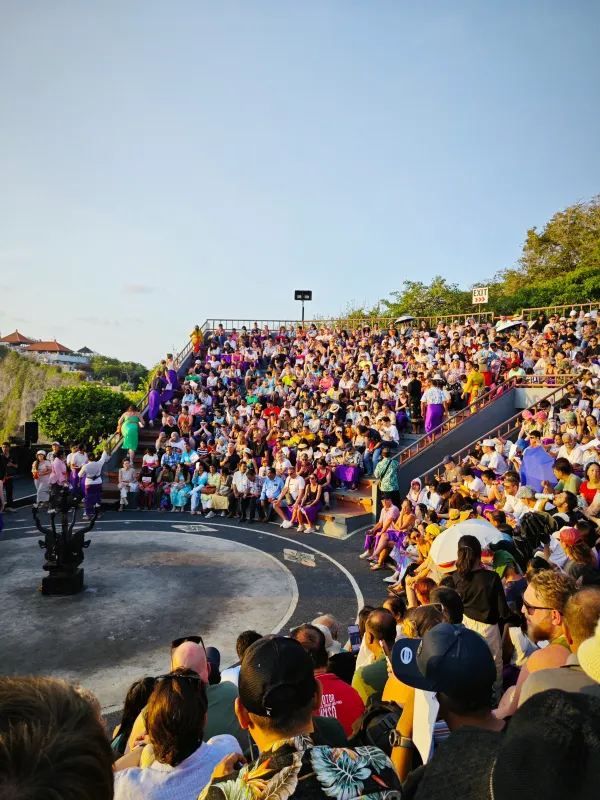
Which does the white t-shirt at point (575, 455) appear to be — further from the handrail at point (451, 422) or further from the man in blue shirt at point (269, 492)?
the man in blue shirt at point (269, 492)

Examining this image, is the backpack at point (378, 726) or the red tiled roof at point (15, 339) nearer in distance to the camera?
the backpack at point (378, 726)

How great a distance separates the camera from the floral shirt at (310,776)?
1507mm

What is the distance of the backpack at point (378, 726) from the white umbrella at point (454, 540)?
324 centimetres

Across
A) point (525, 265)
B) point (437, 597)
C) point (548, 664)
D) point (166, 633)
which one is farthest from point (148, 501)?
point (525, 265)

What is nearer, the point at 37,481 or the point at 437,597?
the point at 437,597

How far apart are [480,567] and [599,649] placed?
10.0 ft

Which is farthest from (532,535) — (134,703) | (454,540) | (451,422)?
(451,422)

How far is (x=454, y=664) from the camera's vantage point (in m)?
2.21

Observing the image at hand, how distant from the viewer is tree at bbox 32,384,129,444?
120 ft

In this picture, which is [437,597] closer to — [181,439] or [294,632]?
[294,632]

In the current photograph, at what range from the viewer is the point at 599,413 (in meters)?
12.3

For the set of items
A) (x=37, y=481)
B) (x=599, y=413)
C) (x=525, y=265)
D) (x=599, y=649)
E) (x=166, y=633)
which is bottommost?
(x=166, y=633)

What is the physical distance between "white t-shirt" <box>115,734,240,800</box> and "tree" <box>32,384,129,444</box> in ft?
118

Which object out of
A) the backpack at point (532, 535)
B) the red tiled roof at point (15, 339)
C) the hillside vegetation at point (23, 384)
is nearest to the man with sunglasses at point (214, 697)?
the backpack at point (532, 535)
